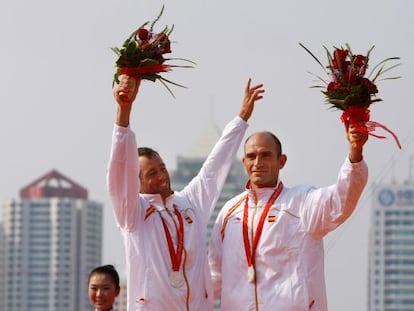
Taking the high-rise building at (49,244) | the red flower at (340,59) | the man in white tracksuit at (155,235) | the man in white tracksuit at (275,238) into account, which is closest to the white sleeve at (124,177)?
the man in white tracksuit at (155,235)

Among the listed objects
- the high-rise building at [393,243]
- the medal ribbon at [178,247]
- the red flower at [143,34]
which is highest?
the high-rise building at [393,243]

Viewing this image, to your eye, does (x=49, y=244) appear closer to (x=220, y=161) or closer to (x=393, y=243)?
(x=393, y=243)

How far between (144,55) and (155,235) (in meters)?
1.30

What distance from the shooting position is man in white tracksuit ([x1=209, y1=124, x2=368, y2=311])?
45.3ft

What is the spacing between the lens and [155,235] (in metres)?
13.9

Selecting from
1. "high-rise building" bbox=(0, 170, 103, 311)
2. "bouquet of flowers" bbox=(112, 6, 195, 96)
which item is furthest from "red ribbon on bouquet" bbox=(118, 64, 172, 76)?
"high-rise building" bbox=(0, 170, 103, 311)

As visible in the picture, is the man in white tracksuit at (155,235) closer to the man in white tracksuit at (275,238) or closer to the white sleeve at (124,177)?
the white sleeve at (124,177)

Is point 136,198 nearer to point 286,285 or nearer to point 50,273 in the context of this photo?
point 286,285

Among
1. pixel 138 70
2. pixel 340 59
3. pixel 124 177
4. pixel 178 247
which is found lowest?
pixel 178 247

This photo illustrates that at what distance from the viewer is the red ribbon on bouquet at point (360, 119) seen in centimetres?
1326

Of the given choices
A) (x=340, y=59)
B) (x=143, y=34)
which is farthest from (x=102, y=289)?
(x=340, y=59)

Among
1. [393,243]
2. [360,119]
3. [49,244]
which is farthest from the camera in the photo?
[49,244]

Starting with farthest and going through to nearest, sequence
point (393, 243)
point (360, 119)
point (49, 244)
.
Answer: point (49, 244) < point (393, 243) < point (360, 119)

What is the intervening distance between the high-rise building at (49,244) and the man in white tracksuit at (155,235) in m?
155
